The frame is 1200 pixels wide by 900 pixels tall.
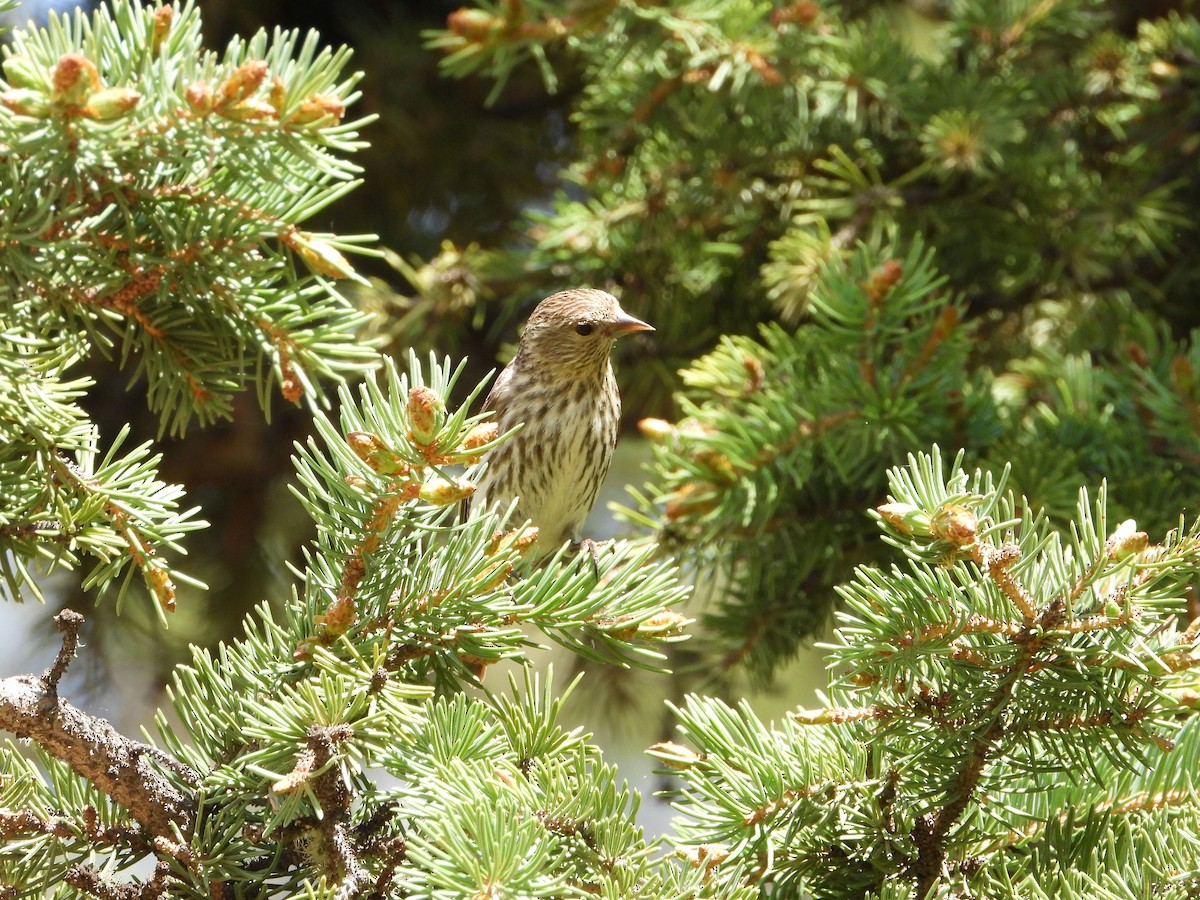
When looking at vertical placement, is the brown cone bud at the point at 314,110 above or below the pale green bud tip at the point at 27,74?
above

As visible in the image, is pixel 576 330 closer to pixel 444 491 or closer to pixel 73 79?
pixel 444 491

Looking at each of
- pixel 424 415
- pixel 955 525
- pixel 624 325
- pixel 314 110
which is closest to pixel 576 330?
pixel 624 325

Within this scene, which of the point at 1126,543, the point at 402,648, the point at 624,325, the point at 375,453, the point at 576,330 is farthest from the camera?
the point at 576,330

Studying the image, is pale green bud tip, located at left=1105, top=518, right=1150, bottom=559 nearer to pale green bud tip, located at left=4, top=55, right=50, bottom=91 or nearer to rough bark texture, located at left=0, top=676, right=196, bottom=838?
rough bark texture, located at left=0, top=676, right=196, bottom=838

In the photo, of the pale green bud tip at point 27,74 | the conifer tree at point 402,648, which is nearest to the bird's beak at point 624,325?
the conifer tree at point 402,648

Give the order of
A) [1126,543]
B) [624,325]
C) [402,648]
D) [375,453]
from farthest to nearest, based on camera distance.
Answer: [624,325]
[402,648]
[375,453]
[1126,543]

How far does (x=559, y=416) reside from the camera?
118 inches

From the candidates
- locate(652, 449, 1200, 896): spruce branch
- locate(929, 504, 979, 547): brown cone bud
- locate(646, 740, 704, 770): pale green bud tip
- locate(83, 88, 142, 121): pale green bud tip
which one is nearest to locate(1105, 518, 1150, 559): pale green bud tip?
locate(652, 449, 1200, 896): spruce branch

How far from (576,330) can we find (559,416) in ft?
0.71

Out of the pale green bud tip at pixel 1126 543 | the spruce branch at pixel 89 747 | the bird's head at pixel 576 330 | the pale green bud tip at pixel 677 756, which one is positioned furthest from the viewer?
the bird's head at pixel 576 330

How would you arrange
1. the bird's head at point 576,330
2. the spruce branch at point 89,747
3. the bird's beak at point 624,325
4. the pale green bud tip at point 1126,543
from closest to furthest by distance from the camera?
the pale green bud tip at point 1126,543 < the spruce branch at point 89,747 < the bird's beak at point 624,325 < the bird's head at point 576,330

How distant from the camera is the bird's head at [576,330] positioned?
2938 mm

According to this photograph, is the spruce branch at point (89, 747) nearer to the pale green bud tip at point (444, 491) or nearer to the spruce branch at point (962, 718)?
the pale green bud tip at point (444, 491)

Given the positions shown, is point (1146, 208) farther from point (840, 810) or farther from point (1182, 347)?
point (840, 810)
